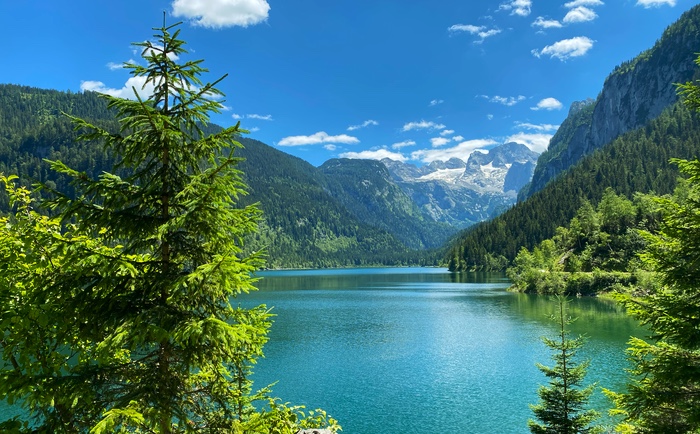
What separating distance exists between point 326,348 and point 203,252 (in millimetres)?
47346

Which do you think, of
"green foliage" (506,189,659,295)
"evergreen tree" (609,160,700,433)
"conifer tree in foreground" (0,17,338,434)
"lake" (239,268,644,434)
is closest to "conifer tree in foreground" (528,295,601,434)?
"evergreen tree" (609,160,700,433)

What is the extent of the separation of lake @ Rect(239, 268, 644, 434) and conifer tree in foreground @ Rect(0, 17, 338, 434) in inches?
938

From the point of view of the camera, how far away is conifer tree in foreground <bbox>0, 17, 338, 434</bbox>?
23.0 feet

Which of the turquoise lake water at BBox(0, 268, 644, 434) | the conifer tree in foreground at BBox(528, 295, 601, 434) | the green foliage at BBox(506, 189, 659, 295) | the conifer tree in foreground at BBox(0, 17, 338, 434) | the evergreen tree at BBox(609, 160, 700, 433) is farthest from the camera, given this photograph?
the green foliage at BBox(506, 189, 659, 295)

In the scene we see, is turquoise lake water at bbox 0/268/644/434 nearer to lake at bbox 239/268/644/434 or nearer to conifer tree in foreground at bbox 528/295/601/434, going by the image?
lake at bbox 239/268/644/434

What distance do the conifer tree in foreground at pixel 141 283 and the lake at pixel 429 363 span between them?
23.8 meters

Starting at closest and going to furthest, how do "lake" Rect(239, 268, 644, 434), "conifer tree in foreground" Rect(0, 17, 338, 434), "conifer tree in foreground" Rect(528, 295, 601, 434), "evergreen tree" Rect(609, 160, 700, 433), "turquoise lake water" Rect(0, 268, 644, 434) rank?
"conifer tree in foreground" Rect(0, 17, 338, 434)
"evergreen tree" Rect(609, 160, 700, 433)
"conifer tree in foreground" Rect(528, 295, 601, 434)
"turquoise lake water" Rect(0, 268, 644, 434)
"lake" Rect(239, 268, 644, 434)

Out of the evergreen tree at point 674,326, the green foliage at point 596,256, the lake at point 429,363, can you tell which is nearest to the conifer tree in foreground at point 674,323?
the evergreen tree at point 674,326

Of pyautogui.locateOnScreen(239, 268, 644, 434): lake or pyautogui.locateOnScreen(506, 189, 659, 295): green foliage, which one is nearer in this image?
pyautogui.locateOnScreen(239, 268, 644, 434): lake

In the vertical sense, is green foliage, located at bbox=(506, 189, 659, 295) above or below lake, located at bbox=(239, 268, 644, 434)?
above

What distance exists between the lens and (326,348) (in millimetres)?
53000

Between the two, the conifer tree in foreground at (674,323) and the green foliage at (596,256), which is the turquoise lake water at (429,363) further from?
the green foliage at (596,256)

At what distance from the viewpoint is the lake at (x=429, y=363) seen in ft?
102

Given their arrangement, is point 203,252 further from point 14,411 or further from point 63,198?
point 14,411
